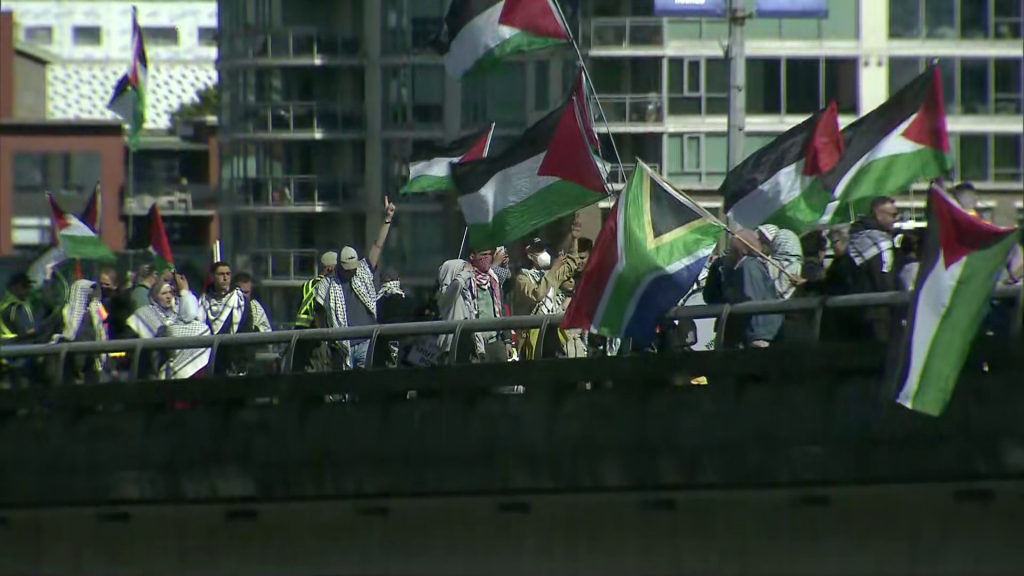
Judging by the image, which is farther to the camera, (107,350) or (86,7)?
(86,7)

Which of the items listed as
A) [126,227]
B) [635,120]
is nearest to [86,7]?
[126,227]

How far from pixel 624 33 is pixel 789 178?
156 ft

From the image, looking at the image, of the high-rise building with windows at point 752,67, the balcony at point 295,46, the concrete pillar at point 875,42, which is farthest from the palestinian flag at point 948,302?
the balcony at point 295,46

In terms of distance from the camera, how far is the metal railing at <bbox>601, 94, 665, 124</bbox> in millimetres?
60281

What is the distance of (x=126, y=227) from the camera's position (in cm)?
8162

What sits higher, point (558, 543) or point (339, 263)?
point (339, 263)

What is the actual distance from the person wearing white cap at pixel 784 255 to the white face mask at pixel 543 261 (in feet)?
8.60

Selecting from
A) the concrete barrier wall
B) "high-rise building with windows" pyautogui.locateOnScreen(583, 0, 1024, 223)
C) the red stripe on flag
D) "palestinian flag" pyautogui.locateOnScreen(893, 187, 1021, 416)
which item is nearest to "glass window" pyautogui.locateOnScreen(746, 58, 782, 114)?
"high-rise building with windows" pyautogui.locateOnScreen(583, 0, 1024, 223)

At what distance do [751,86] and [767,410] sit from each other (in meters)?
48.7

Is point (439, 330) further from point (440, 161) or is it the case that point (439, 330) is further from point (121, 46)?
point (121, 46)

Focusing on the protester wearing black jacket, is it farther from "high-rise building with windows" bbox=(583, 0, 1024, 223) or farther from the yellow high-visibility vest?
"high-rise building with windows" bbox=(583, 0, 1024, 223)

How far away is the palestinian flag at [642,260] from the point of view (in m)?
13.0

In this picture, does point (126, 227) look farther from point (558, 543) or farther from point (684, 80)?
point (558, 543)

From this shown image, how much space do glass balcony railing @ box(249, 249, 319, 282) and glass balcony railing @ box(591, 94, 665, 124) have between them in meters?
10.6
